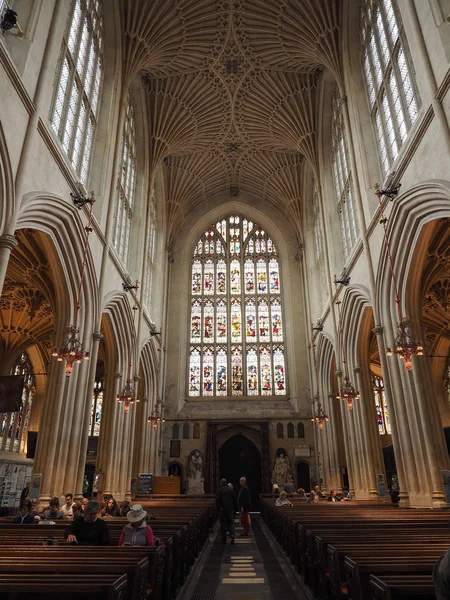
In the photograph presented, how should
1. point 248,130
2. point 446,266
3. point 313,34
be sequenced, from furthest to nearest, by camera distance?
point 248,130 → point 313,34 → point 446,266

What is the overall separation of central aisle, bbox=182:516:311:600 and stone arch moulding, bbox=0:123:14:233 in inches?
264

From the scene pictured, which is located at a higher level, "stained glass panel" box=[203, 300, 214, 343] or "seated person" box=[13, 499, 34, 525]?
"stained glass panel" box=[203, 300, 214, 343]

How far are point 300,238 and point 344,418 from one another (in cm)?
1200

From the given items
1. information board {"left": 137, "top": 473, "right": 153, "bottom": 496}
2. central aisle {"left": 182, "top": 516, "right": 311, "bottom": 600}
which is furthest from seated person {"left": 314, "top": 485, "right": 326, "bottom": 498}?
central aisle {"left": 182, "top": 516, "right": 311, "bottom": 600}

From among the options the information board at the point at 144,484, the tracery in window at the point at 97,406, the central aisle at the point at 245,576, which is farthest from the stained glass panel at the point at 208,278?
the central aisle at the point at 245,576

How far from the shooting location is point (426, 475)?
10.7 metres

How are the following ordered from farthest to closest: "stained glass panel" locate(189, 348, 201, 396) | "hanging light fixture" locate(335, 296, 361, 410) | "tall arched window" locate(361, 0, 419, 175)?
"stained glass panel" locate(189, 348, 201, 396) < "hanging light fixture" locate(335, 296, 361, 410) < "tall arched window" locate(361, 0, 419, 175)

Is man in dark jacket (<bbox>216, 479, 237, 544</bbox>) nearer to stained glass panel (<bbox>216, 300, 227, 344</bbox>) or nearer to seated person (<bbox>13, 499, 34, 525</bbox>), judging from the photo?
seated person (<bbox>13, 499, 34, 525</bbox>)

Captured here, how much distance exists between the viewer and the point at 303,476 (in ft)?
74.9

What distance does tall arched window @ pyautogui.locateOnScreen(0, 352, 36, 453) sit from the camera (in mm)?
21491

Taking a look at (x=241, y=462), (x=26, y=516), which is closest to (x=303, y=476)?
(x=241, y=462)

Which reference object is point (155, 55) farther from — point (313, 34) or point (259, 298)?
point (259, 298)

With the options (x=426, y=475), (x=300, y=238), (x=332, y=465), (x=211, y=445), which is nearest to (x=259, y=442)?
(x=211, y=445)

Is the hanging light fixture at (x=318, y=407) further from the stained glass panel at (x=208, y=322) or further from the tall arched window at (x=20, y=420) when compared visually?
the tall arched window at (x=20, y=420)
